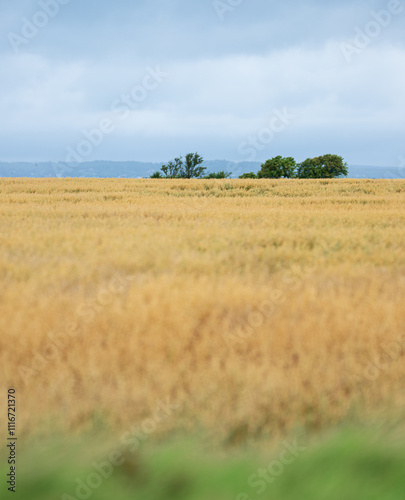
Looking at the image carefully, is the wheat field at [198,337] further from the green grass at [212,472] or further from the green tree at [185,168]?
the green tree at [185,168]

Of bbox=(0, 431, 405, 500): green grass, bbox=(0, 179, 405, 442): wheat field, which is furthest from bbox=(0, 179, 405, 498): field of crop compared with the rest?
bbox=(0, 431, 405, 500): green grass

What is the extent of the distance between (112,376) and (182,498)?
1.14 meters

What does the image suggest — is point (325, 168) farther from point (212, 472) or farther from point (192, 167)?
point (212, 472)

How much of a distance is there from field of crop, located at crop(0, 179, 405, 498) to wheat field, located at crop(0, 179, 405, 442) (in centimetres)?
1

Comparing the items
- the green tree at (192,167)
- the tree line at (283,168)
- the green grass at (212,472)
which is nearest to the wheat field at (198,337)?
the green grass at (212,472)

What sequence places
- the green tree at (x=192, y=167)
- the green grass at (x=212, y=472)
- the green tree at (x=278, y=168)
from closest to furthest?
1. the green grass at (x=212, y=472)
2. the green tree at (x=278, y=168)
3. the green tree at (x=192, y=167)

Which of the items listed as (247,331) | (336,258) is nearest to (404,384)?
(247,331)

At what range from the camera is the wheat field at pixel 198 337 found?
120 inches

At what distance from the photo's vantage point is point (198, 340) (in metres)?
3.87

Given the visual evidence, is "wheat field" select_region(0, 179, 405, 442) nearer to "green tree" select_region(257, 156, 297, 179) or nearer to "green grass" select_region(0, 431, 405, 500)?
"green grass" select_region(0, 431, 405, 500)

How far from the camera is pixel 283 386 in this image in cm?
323

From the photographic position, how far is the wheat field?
3061mm

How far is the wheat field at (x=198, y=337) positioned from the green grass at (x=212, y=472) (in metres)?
0.18

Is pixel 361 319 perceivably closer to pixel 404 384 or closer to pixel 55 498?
pixel 404 384
